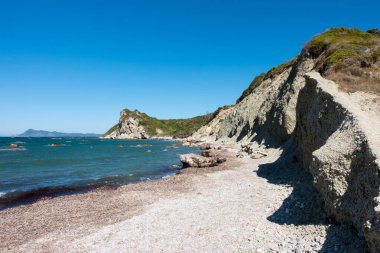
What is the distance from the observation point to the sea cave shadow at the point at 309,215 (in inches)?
412

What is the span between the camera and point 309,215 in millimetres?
13586

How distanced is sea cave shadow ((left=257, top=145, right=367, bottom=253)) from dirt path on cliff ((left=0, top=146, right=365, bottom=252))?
0.12ft

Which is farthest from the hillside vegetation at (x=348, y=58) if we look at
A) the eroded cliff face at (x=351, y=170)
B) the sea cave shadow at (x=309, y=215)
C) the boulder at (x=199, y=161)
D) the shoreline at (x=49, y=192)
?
the shoreline at (x=49, y=192)

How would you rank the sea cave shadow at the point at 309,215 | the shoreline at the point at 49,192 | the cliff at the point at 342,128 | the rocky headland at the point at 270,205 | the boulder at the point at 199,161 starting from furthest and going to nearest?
the boulder at the point at 199,161
the shoreline at the point at 49,192
the rocky headland at the point at 270,205
the sea cave shadow at the point at 309,215
the cliff at the point at 342,128

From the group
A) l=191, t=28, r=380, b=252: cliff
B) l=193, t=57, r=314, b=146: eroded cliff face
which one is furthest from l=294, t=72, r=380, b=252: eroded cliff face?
l=193, t=57, r=314, b=146: eroded cliff face

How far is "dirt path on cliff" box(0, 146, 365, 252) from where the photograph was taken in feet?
40.3

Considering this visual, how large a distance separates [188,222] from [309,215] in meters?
5.82

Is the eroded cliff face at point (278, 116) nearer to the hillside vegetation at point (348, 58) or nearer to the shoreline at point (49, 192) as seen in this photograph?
the hillside vegetation at point (348, 58)

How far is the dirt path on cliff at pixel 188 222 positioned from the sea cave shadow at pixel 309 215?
0.04 metres

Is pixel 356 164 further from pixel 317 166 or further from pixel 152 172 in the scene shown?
pixel 152 172

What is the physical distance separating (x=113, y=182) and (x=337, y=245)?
26060mm

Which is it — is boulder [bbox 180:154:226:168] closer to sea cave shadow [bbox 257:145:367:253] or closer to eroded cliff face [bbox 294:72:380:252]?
sea cave shadow [bbox 257:145:367:253]

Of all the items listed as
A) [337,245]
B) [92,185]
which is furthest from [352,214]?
[92,185]

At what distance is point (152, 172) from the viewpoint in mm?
39781
